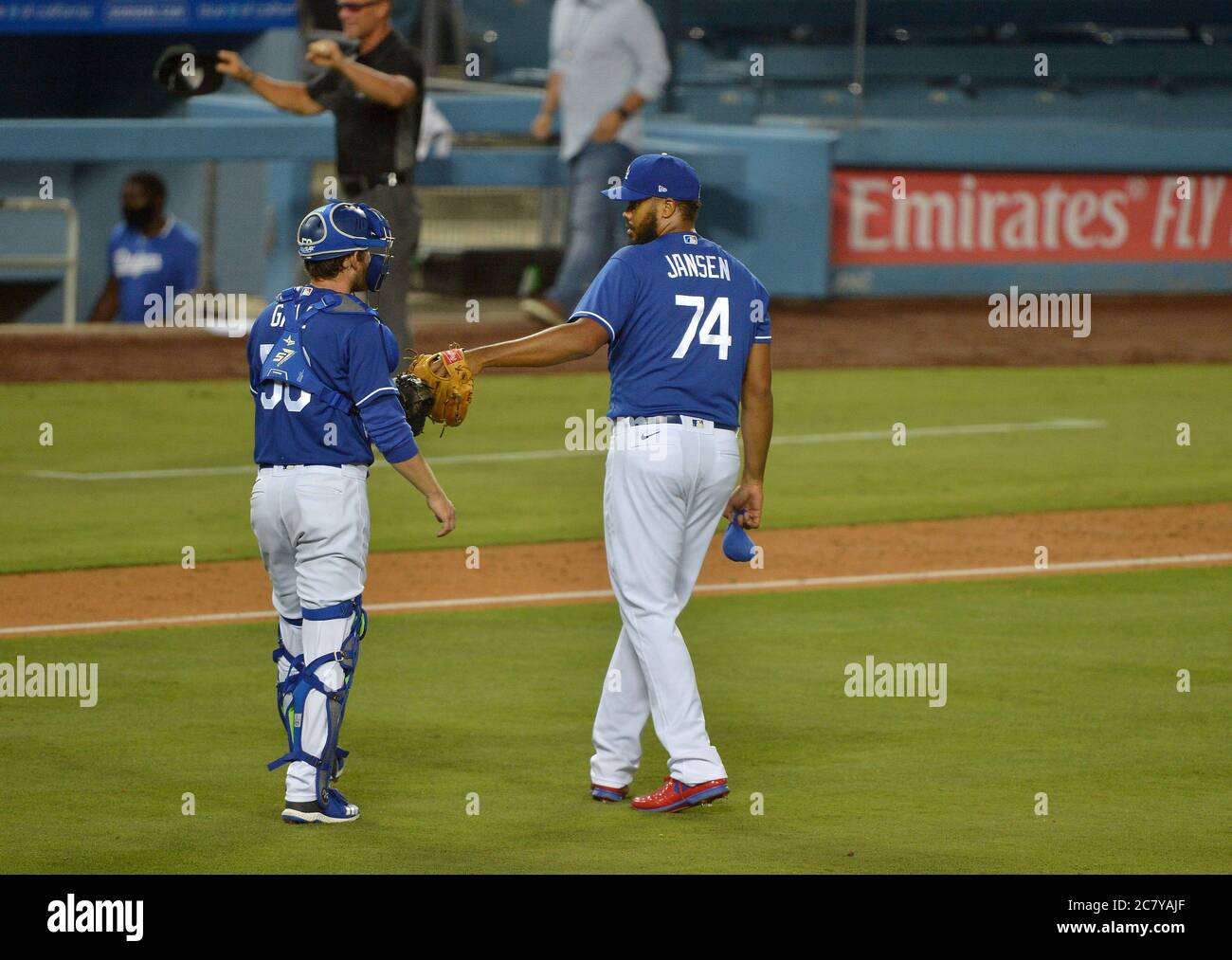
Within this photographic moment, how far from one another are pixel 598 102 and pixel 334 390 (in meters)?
11.7

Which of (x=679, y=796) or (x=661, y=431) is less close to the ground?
(x=661, y=431)

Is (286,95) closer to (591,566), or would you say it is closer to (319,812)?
(591,566)

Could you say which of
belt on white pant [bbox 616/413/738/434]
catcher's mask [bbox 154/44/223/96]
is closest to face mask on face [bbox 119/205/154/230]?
catcher's mask [bbox 154/44/223/96]

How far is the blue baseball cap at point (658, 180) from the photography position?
6559mm

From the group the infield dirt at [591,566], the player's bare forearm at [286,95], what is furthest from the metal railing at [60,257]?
the infield dirt at [591,566]

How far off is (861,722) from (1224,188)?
682 inches

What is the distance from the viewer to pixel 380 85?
40.8ft

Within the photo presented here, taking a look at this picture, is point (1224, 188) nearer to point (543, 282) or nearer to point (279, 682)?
point (543, 282)

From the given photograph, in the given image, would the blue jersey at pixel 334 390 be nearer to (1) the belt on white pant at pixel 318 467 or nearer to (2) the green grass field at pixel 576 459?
(1) the belt on white pant at pixel 318 467

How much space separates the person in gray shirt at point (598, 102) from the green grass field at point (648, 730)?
3.91 meters

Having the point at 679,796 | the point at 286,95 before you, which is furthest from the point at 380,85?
the point at 679,796

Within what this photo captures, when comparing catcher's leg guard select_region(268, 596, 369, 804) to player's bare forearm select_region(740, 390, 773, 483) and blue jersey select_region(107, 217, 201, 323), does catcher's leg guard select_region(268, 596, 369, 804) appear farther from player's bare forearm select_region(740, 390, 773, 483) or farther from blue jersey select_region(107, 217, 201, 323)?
blue jersey select_region(107, 217, 201, 323)

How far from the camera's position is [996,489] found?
13.4 meters

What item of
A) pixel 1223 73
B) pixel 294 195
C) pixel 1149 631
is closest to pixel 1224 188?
pixel 1223 73
